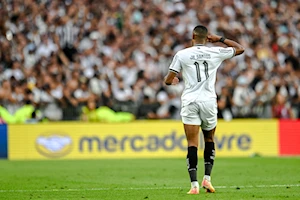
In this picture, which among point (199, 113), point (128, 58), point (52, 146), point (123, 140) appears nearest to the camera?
point (199, 113)

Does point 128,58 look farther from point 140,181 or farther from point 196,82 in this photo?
point 196,82

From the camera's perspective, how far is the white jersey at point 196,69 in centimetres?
945

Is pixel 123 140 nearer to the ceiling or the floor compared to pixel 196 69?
nearer to the floor

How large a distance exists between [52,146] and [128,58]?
14.9 feet

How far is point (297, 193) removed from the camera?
9383 mm

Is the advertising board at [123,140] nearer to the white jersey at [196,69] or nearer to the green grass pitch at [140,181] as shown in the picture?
the green grass pitch at [140,181]

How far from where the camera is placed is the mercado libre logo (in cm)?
2072

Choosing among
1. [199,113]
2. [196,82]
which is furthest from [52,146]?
[196,82]

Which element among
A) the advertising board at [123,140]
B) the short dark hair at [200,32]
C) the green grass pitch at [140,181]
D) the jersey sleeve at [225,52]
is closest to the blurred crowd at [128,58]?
the advertising board at [123,140]

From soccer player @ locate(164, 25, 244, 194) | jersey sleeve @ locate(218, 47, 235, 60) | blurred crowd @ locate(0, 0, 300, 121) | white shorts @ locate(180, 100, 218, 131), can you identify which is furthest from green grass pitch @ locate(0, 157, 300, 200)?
blurred crowd @ locate(0, 0, 300, 121)

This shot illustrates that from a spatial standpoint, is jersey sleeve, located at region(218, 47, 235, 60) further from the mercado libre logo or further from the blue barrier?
the blue barrier

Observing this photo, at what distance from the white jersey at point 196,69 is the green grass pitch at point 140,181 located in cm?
139

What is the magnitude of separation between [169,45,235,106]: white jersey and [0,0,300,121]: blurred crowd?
12.3 m

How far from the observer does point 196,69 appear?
9500 millimetres
